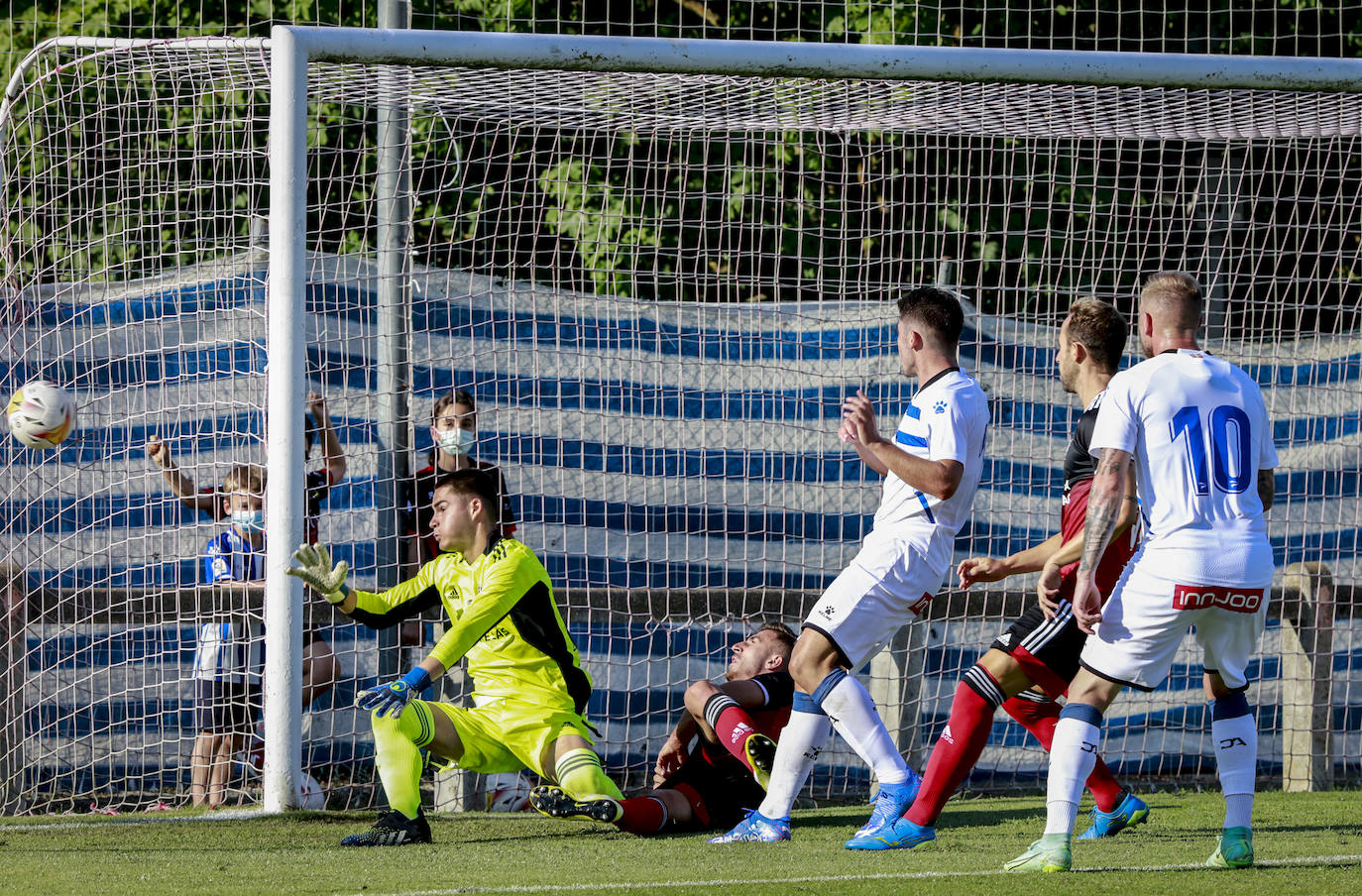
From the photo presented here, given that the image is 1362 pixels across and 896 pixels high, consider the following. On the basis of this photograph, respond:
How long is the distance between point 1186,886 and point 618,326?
4447 mm

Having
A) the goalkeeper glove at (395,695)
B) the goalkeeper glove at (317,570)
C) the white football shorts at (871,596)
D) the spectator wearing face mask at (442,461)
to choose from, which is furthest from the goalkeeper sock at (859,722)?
the spectator wearing face mask at (442,461)

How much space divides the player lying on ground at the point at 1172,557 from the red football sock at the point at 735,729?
4.97 ft

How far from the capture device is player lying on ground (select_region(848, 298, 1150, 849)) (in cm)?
491

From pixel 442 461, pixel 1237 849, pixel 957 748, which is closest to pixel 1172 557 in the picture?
pixel 1237 849

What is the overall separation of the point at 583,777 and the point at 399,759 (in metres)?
0.65

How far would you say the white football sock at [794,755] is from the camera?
Result: 509cm

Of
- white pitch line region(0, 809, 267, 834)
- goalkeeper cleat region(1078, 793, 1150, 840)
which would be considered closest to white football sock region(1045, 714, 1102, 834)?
goalkeeper cleat region(1078, 793, 1150, 840)

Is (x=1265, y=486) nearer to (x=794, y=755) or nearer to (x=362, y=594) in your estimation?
(x=794, y=755)

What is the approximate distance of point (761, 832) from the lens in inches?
203

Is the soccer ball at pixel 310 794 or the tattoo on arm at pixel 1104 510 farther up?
the tattoo on arm at pixel 1104 510

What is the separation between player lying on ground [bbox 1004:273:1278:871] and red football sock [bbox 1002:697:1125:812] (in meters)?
1.08

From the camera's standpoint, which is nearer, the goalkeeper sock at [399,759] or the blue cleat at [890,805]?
the blue cleat at [890,805]

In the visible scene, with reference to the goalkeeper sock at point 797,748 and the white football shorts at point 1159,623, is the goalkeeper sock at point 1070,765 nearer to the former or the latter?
the white football shorts at point 1159,623

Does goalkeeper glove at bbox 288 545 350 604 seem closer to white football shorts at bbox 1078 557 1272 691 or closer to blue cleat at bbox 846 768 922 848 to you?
blue cleat at bbox 846 768 922 848
